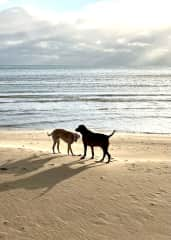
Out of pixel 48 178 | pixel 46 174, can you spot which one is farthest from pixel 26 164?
pixel 48 178

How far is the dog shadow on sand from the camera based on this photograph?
8508mm

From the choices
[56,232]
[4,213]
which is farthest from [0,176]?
[56,232]

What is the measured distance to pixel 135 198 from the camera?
7926 millimetres

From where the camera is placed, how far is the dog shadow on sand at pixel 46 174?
8.51 meters

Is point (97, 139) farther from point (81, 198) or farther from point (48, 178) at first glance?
point (81, 198)

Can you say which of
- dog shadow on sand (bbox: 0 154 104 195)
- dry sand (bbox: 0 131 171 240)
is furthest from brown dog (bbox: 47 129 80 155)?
dog shadow on sand (bbox: 0 154 104 195)

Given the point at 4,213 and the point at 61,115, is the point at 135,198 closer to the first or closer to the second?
the point at 4,213

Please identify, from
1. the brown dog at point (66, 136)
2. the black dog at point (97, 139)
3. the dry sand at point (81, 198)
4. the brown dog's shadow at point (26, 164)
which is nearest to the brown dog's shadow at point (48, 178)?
the dry sand at point (81, 198)

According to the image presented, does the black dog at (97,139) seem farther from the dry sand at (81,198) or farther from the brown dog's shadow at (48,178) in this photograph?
the brown dog's shadow at (48,178)

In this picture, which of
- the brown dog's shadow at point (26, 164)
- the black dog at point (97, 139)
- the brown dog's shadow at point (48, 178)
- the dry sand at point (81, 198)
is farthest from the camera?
the black dog at point (97, 139)

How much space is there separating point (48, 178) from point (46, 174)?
0.97 feet

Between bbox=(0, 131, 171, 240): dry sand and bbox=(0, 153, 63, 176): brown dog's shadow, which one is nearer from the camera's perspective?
bbox=(0, 131, 171, 240): dry sand

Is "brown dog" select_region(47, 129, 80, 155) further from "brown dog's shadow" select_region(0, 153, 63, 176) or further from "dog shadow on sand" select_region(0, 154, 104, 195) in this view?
"dog shadow on sand" select_region(0, 154, 104, 195)

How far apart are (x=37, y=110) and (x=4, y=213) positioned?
24.9 metres
